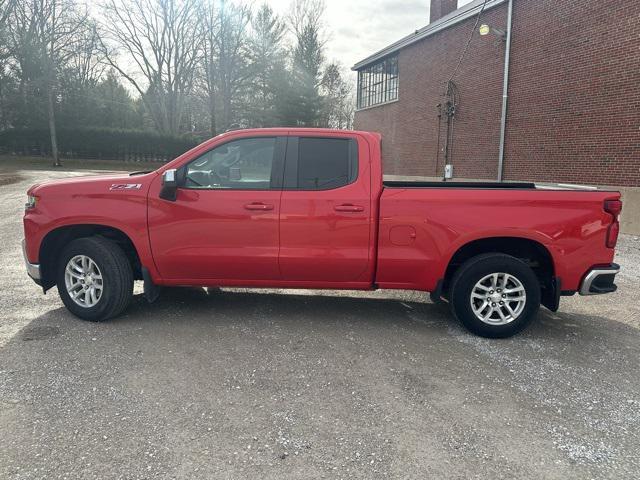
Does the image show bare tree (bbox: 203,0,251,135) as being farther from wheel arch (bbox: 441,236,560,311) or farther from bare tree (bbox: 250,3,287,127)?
wheel arch (bbox: 441,236,560,311)

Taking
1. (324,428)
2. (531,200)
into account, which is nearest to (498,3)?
(531,200)

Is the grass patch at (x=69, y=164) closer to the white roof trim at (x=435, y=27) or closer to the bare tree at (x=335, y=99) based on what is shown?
the bare tree at (x=335, y=99)

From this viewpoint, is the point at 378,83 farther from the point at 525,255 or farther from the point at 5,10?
the point at 5,10

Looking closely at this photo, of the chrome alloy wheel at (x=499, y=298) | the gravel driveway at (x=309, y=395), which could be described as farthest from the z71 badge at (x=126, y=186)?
the chrome alloy wheel at (x=499, y=298)

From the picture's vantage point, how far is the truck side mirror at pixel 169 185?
420 cm

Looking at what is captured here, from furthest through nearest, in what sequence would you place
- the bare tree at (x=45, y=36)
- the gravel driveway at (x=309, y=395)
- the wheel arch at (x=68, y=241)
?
the bare tree at (x=45, y=36) → the wheel arch at (x=68, y=241) → the gravel driveway at (x=309, y=395)

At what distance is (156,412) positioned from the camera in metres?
2.92

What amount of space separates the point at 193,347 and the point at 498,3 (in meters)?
16.4

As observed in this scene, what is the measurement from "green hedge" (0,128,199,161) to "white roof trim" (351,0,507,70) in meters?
20.8

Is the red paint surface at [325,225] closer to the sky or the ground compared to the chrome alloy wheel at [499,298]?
closer to the sky

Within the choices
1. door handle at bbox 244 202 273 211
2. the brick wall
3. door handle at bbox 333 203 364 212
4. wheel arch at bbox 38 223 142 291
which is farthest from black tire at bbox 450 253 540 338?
the brick wall

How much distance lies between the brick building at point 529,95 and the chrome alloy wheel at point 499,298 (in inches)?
325

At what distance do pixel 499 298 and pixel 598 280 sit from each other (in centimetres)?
90

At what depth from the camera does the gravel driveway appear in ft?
8.13
